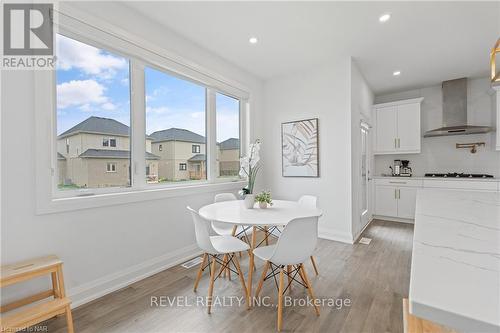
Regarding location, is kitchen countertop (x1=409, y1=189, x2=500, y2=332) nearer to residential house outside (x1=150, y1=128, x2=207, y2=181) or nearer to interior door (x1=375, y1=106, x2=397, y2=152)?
residential house outside (x1=150, y1=128, x2=207, y2=181)

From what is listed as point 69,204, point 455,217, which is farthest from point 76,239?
point 455,217

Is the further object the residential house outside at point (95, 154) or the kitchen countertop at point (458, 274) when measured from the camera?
the residential house outside at point (95, 154)

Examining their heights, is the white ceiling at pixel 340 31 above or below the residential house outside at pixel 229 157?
above

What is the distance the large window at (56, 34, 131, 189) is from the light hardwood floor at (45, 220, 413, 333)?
42.8 inches

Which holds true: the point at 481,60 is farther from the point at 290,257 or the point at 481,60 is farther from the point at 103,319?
the point at 103,319

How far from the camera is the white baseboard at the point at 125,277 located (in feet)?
6.23

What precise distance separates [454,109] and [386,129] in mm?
1196

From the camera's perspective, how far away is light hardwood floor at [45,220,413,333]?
1.66m

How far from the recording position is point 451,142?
4625 millimetres

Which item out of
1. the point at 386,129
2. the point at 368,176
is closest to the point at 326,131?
the point at 368,176

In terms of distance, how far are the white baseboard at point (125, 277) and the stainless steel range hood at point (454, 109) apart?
5.21m

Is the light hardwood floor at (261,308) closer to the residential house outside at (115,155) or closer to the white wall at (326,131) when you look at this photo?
the white wall at (326,131)

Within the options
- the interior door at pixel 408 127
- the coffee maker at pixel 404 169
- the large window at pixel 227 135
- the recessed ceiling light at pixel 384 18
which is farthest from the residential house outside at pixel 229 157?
the coffee maker at pixel 404 169

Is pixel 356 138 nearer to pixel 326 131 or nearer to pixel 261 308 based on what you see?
pixel 326 131
